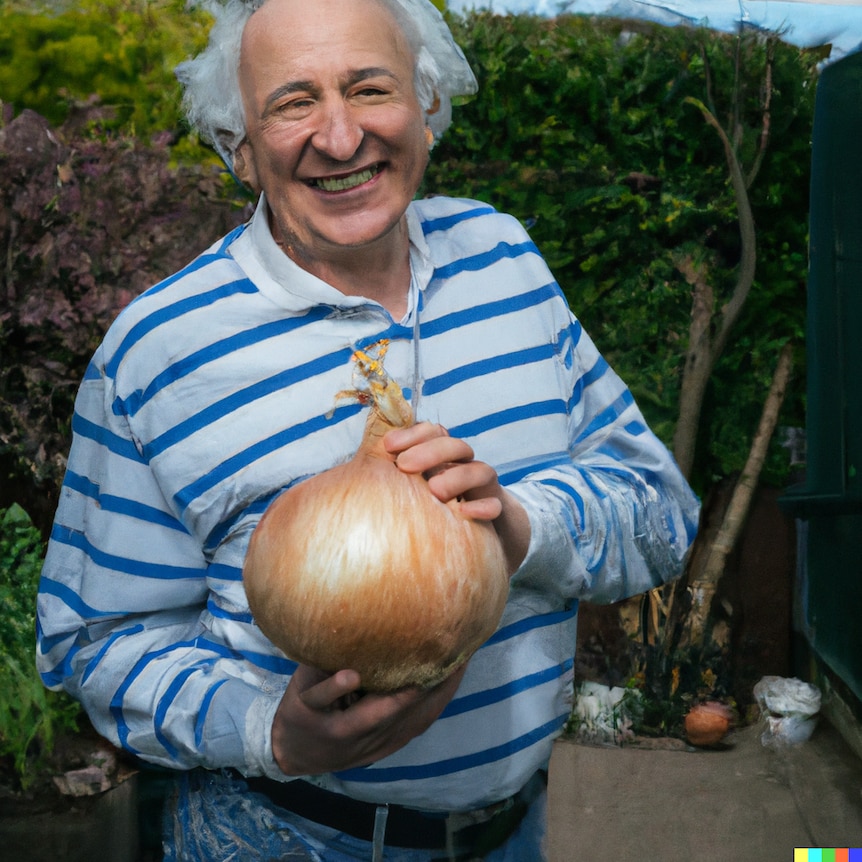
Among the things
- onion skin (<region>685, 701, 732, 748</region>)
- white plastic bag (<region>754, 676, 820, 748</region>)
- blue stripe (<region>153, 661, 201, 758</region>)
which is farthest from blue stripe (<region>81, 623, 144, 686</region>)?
white plastic bag (<region>754, 676, 820, 748</region>)

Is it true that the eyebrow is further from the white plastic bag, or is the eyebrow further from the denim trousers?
the white plastic bag

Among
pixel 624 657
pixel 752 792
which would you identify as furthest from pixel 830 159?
pixel 752 792

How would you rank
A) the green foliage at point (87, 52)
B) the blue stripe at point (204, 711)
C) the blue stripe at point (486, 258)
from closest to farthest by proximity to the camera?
the blue stripe at point (204, 711)
the blue stripe at point (486, 258)
the green foliage at point (87, 52)

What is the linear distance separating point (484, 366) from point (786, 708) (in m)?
0.79

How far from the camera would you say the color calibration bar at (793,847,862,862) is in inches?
70.0

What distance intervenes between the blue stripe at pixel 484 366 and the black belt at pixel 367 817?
59cm

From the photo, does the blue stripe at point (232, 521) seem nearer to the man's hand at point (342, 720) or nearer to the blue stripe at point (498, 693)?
the man's hand at point (342, 720)

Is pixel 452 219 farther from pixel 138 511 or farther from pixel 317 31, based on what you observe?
pixel 138 511

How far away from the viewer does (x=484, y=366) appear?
1.54 m

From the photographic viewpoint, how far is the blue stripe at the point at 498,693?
1.50 meters

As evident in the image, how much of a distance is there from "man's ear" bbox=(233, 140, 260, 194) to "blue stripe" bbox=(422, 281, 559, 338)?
1.01ft

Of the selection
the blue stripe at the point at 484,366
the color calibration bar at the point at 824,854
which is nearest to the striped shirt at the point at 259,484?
the blue stripe at the point at 484,366

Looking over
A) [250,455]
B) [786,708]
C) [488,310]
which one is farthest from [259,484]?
[786,708]

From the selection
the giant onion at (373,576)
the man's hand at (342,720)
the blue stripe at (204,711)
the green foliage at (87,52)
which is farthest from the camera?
the green foliage at (87,52)
